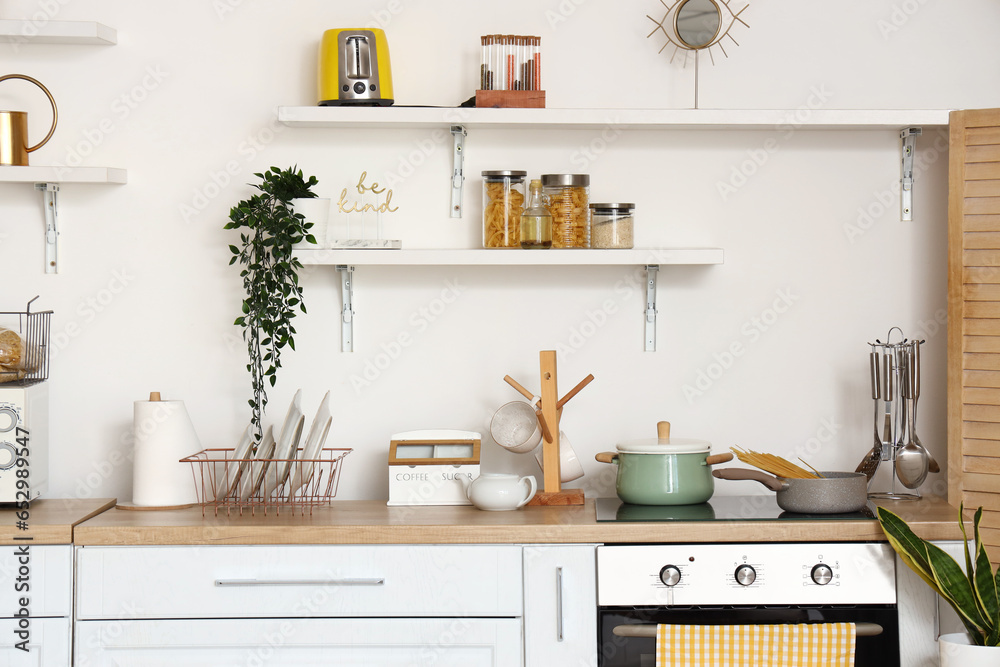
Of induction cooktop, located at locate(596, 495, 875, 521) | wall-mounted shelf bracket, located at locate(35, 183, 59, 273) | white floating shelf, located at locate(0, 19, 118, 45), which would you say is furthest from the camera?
wall-mounted shelf bracket, located at locate(35, 183, 59, 273)

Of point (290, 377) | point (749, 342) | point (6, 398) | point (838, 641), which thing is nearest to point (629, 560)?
point (838, 641)

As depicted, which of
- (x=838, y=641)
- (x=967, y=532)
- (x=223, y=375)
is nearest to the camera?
(x=838, y=641)

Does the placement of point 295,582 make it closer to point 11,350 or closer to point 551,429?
point 551,429

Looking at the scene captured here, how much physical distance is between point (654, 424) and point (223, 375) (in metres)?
1.20

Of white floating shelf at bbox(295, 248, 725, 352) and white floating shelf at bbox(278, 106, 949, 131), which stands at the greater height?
white floating shelf at bbox(278, 106, 949, 131)

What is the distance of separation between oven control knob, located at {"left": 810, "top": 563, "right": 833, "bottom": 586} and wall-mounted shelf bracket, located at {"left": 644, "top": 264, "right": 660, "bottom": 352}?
76cm

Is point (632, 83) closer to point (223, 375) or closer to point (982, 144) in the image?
point (982, 144)

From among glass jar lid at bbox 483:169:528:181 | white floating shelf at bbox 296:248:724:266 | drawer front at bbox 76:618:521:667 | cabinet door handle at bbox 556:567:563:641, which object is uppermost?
glass jar lid at bbox 483:169:528:181

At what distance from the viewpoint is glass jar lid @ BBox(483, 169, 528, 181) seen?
2.34m

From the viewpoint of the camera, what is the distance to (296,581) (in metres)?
2.00

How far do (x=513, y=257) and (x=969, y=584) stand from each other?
49.5 inches

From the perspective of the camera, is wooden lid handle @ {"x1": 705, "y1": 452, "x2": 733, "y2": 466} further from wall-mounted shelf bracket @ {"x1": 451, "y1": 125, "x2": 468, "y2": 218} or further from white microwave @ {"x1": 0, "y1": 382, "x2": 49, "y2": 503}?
white microwave @ {"x1": 0, "y1": 382, "x2": 49, "y2": 503}

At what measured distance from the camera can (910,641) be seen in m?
2.00

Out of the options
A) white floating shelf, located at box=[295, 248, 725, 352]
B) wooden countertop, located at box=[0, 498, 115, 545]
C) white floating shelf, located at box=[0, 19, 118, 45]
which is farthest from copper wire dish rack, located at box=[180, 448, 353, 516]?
white floating shelf, located at box=[0, 19, 118, 45]
